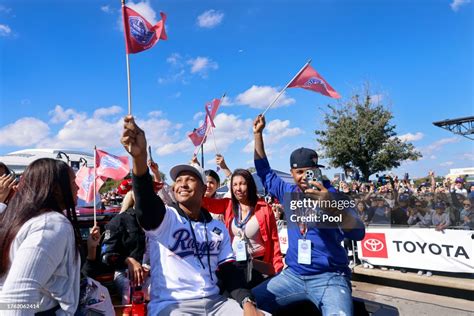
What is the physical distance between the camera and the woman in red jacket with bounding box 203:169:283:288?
3.37 metres

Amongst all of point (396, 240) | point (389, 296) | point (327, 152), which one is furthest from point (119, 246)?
point (327, 152)

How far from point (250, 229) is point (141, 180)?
1913mm

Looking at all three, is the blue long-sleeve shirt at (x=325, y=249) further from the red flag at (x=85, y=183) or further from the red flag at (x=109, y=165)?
the red flag at (x=85, y=183)

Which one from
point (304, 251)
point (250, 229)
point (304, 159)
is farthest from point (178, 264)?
point (250, 229)

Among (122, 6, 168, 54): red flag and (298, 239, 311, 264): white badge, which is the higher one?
(122, 6, 168, 54): red flag

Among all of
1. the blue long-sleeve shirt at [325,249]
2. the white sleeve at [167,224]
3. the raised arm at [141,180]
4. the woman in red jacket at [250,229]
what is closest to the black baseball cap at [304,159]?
the blue long-sleeve shirt at [325,249]

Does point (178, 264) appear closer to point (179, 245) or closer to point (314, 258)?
point (179, 245)

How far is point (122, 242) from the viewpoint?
3213 mm

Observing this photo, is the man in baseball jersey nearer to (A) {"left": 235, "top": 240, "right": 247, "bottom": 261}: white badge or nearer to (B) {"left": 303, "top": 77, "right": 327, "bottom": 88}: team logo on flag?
(A) {"left": 235, "top": 240, "right": 247, "bottom": 261}: white badge

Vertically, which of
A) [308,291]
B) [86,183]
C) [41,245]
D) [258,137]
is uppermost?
[258,137]

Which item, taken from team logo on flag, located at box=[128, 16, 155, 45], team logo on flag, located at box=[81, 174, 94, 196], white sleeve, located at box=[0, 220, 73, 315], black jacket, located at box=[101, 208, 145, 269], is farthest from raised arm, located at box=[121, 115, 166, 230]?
team logo on flag, located at box=[81, 174, 94, 196]

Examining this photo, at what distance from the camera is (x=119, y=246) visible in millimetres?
3201

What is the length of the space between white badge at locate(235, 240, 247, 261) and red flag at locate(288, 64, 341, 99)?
7.73ft

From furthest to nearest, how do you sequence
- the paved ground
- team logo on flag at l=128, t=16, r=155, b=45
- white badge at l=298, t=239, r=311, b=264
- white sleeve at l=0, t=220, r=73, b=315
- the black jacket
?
the paved ground, the black jacket, team logo on flag at l=128, t=16, r=155, b=45, white badge at l=298, t=239, r=311, b=264, white sleeve at l=0, t=220, r=73, b=315
